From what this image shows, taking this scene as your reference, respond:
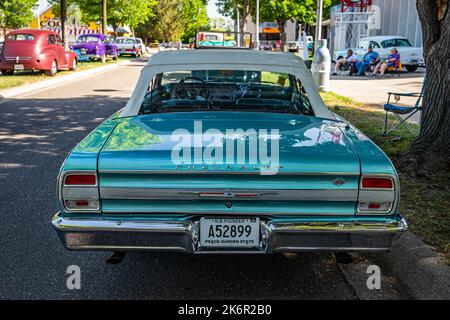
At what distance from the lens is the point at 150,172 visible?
9.18 ft

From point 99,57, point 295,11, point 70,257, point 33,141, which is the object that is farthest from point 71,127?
point 295,11

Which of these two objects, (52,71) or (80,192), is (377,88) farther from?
(80,192)

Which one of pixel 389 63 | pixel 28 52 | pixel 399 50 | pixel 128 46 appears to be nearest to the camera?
pixel 28 52

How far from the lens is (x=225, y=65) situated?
420cm

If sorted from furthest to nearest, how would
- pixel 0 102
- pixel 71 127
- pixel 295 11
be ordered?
pixel 295 11, pixel 0 102, pixel 71 127

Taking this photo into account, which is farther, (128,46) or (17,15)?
(17,15)

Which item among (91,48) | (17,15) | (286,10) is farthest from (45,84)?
(17,15)

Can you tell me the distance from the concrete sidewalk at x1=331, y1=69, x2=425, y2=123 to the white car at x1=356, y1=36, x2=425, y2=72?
1.57 metres

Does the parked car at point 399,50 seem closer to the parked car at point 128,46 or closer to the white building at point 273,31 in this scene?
the parked car at point 128,46

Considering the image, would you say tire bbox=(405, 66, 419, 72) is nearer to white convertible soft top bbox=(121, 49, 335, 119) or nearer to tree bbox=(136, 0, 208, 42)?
white convertible soft top bbox=(121, 49, 335, 119)

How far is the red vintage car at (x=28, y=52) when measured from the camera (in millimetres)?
18453

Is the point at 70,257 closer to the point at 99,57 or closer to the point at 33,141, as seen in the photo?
the point at 33,141

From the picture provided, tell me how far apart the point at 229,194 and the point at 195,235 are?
1.07ft
